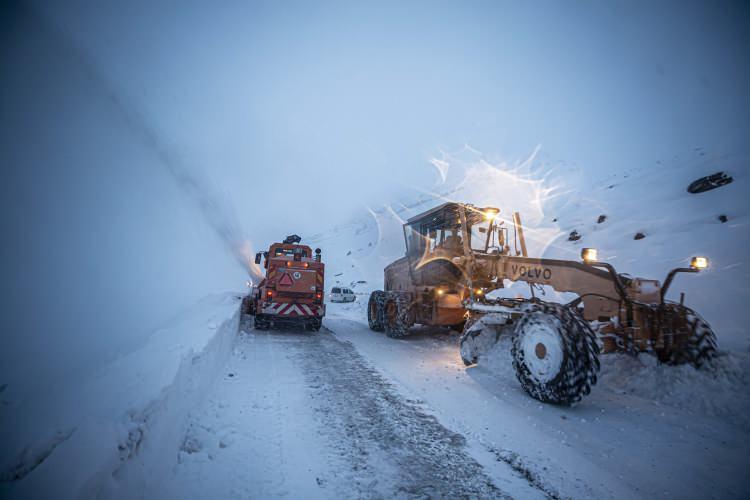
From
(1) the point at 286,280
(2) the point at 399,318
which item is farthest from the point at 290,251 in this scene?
(2) the point at 399,318

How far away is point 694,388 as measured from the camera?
3992mm

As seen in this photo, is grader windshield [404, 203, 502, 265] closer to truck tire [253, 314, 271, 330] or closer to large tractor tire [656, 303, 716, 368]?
large tractor tire [656, 303, 716, 368]

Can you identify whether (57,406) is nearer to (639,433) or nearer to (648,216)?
(639,433)

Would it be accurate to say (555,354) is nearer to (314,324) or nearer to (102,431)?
(102,431)

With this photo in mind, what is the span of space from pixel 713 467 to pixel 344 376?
4.04 metres

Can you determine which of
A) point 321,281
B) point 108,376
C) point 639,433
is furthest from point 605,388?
point 321,281

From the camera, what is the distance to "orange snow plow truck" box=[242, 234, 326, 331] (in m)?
9.36

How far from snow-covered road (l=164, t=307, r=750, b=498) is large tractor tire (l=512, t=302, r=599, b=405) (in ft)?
0.79

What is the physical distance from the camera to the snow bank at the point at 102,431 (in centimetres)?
138

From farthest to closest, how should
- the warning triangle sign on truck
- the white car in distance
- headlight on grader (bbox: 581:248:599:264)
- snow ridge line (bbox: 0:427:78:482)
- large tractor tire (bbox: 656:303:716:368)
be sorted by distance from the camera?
the white car in distance < the warning triangle sign on truck < headlight on grader (bbox: 581:248:599:264) < large tractor tire (bbox: 656:303:716:368) < snow ridge line (bbox: 0:427:78:482)

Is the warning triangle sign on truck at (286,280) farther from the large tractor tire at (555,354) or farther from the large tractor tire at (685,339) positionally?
the large tractor tire at (685,339)

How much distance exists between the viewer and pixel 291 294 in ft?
31.2

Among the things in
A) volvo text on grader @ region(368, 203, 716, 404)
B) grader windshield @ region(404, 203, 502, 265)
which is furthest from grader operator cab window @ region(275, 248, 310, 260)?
volvo text on grader @ region(368, 203, 716, 404)

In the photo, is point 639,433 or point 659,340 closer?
point 639,433
